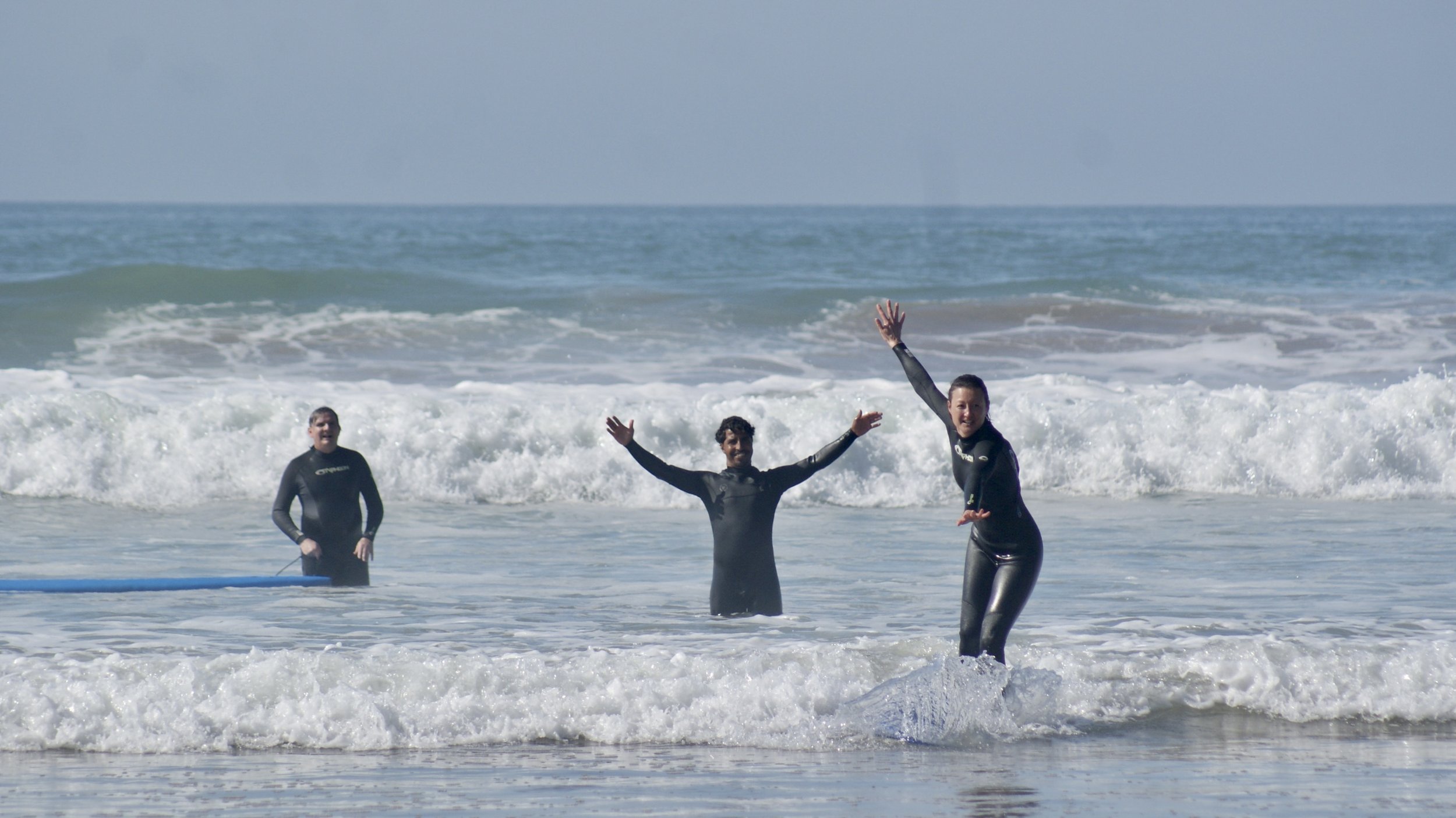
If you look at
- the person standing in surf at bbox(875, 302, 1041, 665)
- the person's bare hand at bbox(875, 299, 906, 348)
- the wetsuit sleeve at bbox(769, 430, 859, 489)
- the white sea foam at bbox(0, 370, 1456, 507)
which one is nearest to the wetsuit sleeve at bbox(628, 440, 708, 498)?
the wetsuit sleeve at bbox(769, 430, 859, 489)

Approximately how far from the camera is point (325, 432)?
29.1ft

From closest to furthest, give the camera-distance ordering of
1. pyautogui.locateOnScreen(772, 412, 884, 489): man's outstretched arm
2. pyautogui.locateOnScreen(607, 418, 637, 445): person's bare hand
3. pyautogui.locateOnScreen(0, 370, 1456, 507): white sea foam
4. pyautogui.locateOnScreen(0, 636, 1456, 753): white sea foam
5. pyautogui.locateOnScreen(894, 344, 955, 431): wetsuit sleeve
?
pyautogui.locateOnScreen(0, 636, 1456, 753): white sea foam
pyautogui.locateOnScreen(894, 344, 955, 431): wetsuit sleeve
pyautogui.locateOnScreen(607, 418, 637, 445): person's bare hand
pyautogui.locateOnScreen(772, 412, 884, 489): man's outstretched arm
pyautogui.locateOnScreen(0, 370, 1456, 507): white sea foam

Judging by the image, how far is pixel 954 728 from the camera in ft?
20.4

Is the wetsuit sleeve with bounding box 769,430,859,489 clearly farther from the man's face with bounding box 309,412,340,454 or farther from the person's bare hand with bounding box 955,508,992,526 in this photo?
the man's face with bounding box 309,412,340,454

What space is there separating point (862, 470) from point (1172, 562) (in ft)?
13.3

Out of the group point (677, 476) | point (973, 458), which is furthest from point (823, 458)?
point (973, 458)

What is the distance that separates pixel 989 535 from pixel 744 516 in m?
1.60

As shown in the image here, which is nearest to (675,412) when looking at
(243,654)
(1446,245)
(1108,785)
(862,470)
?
(862,470)

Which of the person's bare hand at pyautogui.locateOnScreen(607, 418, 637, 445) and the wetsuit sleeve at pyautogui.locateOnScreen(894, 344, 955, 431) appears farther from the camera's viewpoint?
the person's bare hand at pyautogui.locateOnScreen(607, 418, 637, 445)

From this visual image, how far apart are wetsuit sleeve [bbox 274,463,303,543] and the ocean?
0.45 metres

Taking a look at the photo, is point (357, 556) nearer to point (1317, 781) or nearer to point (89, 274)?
point (1317, 781)

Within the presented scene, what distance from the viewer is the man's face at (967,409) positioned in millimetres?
6344

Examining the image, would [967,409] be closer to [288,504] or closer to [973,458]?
[973,458]

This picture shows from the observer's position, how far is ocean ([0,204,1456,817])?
581 centimetres
